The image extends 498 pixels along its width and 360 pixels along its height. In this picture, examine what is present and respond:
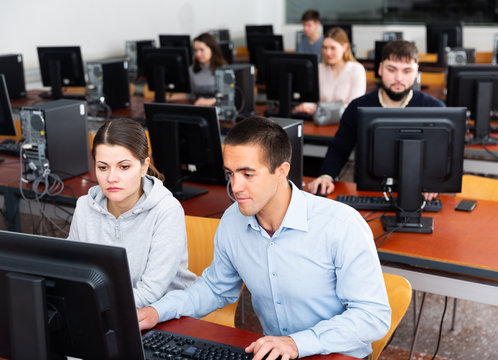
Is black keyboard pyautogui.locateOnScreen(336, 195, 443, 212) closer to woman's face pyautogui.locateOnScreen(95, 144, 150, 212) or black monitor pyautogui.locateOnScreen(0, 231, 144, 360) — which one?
woman's face pyautogui.locateOnScreen(95, 144, 150, 212)

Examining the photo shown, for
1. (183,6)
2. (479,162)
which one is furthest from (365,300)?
(183,6)

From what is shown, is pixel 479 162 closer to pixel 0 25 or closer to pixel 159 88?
pixel 159 88

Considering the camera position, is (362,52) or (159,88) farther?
(362,52)

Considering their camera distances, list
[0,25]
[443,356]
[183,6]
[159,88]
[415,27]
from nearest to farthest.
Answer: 1. [443,356]
2. [159,88]
3. [0,25]
4. [183,6]
5. [415,27]

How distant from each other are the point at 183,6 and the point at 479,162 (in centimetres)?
599

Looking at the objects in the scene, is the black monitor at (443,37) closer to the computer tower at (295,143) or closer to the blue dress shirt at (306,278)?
the computer tower at (295,143)

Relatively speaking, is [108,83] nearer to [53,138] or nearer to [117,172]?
[53,138]

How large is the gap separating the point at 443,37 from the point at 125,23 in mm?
4063

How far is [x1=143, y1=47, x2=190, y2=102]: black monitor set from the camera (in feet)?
16.0

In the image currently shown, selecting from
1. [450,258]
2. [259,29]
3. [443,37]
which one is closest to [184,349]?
[450,258]

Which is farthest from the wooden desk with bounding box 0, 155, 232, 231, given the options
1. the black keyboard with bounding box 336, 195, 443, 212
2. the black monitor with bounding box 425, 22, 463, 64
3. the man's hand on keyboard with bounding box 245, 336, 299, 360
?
the black monitor with bounding box 425, 22, 463, 64

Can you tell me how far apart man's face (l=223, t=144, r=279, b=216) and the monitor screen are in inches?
93.6

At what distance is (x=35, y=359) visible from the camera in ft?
4.02

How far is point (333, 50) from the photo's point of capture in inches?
180
